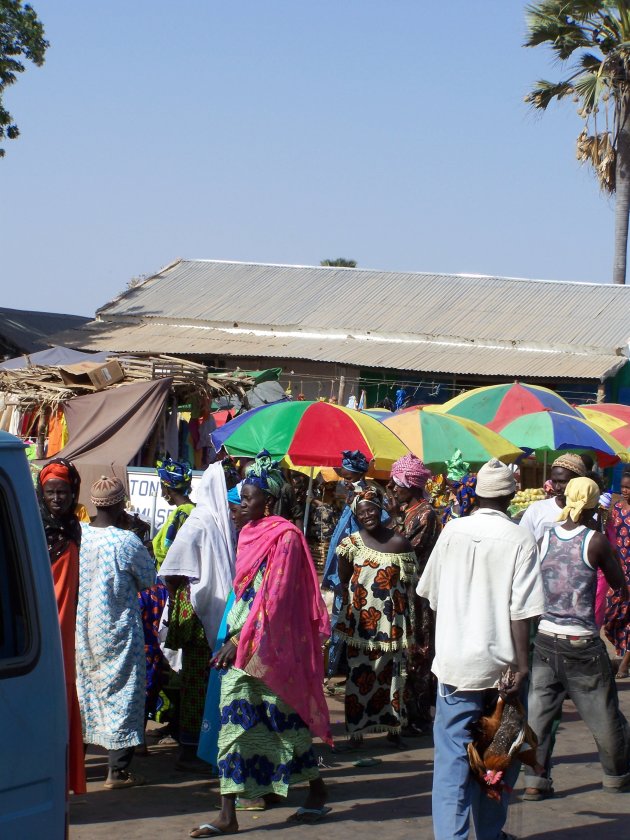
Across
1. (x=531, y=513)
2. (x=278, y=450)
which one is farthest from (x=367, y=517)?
(x=278, y=450)

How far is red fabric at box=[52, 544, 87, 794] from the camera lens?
5902 mm

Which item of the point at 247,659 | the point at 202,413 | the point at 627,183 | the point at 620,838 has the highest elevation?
Result: the point at 627,183

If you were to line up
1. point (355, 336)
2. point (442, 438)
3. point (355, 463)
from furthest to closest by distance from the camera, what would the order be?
point (355, 336), point (442, 438), point (355, 463)

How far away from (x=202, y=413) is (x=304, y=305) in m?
17.3

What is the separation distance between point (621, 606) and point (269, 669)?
541cm

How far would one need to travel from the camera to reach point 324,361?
88.5ft

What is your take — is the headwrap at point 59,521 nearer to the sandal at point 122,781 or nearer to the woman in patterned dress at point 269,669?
the woman in patterned dress at point 269,669

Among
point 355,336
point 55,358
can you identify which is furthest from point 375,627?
point 355,336

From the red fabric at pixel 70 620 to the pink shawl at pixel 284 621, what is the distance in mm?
824

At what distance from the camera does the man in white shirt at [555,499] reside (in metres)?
7.39

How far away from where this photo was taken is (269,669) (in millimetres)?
5898

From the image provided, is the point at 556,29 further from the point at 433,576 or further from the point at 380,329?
the point at 433,576

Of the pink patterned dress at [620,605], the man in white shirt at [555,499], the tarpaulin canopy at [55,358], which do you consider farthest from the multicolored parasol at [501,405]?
the man in white shirt at [555,499]

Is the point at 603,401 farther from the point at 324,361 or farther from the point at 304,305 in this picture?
the point at 304,305
